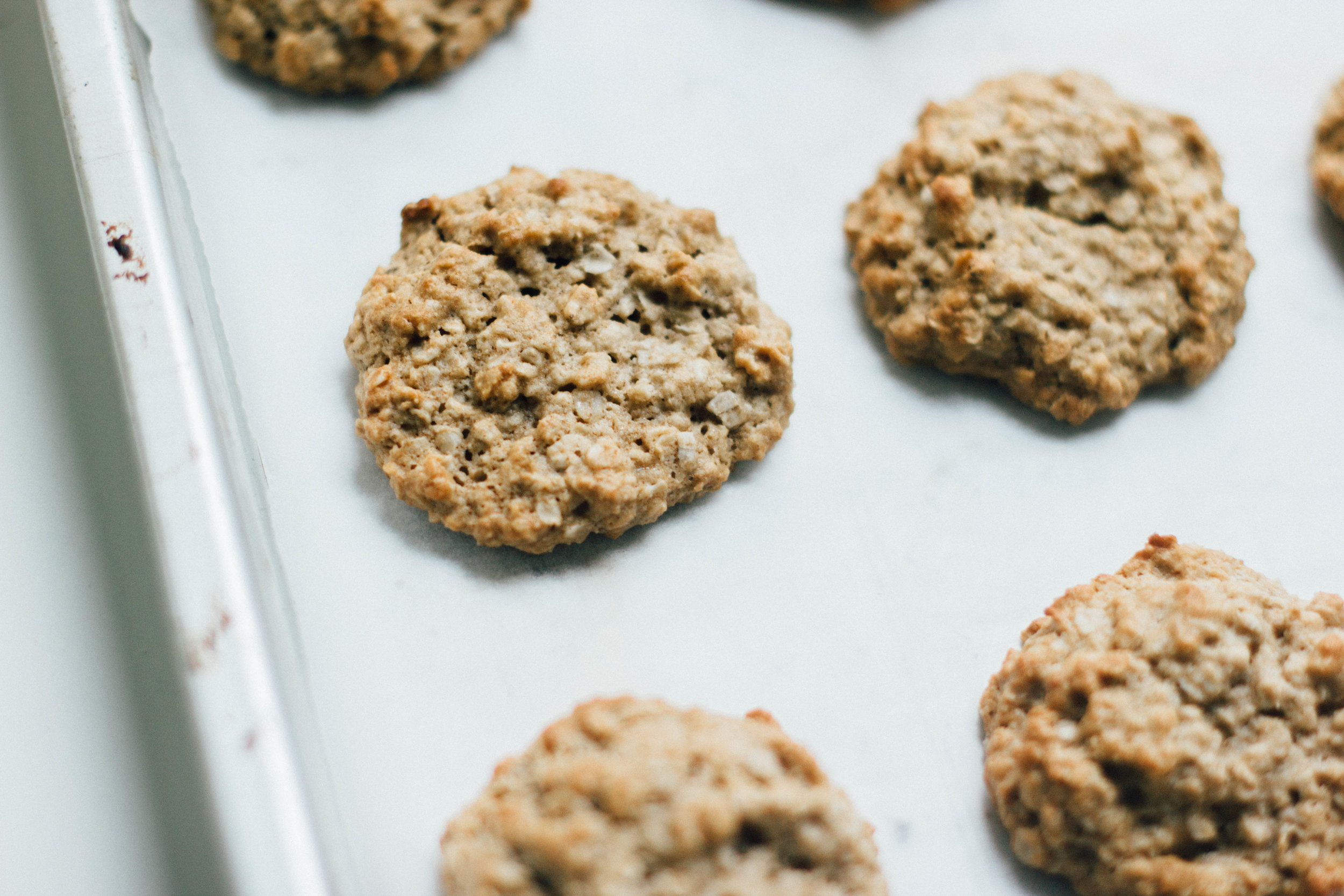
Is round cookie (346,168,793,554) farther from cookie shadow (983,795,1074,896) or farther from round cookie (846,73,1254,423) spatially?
cookie shadow (983,795,1074,896)

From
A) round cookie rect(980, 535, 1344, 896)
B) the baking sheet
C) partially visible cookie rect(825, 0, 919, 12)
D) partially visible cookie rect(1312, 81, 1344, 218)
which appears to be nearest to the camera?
round cookie rect(980, 535, 1344, 896)

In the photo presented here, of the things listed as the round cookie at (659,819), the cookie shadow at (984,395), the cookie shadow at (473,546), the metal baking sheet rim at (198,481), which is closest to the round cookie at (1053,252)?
the cookie shadow at (984,395)

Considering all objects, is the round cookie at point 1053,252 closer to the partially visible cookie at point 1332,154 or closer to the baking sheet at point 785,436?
the baking sheet at point 785,436

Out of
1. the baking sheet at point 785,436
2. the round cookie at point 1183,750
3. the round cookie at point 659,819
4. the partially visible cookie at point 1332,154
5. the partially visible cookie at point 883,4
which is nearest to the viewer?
the round cookie at point 659,819

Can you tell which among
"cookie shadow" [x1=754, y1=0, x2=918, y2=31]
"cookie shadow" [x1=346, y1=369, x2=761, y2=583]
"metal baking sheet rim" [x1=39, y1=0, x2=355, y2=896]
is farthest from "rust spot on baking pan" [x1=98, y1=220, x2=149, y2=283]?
"cookie shadow" [x1=754, y1=0, x2=918, y2=31]

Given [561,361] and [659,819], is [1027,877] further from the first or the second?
[561,361]
